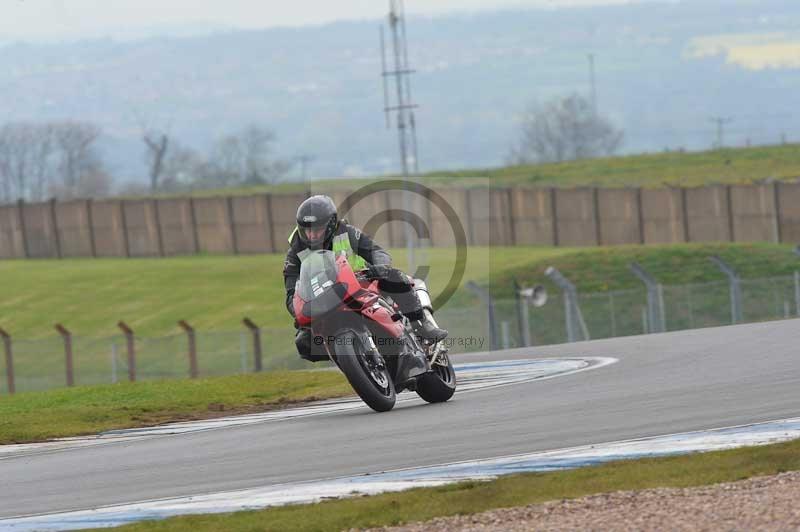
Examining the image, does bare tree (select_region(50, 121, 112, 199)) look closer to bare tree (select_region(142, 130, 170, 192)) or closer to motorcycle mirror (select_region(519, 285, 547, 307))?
bare tree (select_region(142, 130, 170, 192))

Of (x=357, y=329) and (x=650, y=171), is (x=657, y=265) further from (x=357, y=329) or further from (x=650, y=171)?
(x=650, y=171)

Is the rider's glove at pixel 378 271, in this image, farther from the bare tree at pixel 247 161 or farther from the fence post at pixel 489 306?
the bare tree at pixel 247 161

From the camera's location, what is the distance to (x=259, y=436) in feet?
43.5

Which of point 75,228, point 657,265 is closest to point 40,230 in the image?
point 75,228

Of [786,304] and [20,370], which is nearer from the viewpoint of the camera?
[786,304]

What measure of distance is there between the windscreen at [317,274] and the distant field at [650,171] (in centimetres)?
5457

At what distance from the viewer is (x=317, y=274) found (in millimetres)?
13141

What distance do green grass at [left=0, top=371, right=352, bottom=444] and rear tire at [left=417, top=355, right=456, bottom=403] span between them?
89.7 inches

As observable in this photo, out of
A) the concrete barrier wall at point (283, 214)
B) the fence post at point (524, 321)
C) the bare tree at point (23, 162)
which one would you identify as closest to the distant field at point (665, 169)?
the concrete barrier wall at point (283, 214)

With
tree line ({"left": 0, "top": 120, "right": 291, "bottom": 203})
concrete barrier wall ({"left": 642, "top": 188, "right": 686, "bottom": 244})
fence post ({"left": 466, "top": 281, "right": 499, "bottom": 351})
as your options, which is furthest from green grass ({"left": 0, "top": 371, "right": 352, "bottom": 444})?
tree line ({"left": 0, "top": 120, "right": 291, "bottom": 203})

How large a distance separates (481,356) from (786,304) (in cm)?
1160

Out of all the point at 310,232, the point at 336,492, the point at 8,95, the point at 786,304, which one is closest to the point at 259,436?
the point at 310,232

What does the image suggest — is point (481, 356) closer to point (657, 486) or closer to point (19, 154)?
point (657, 486)

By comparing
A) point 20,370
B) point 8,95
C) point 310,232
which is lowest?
point 20,370
